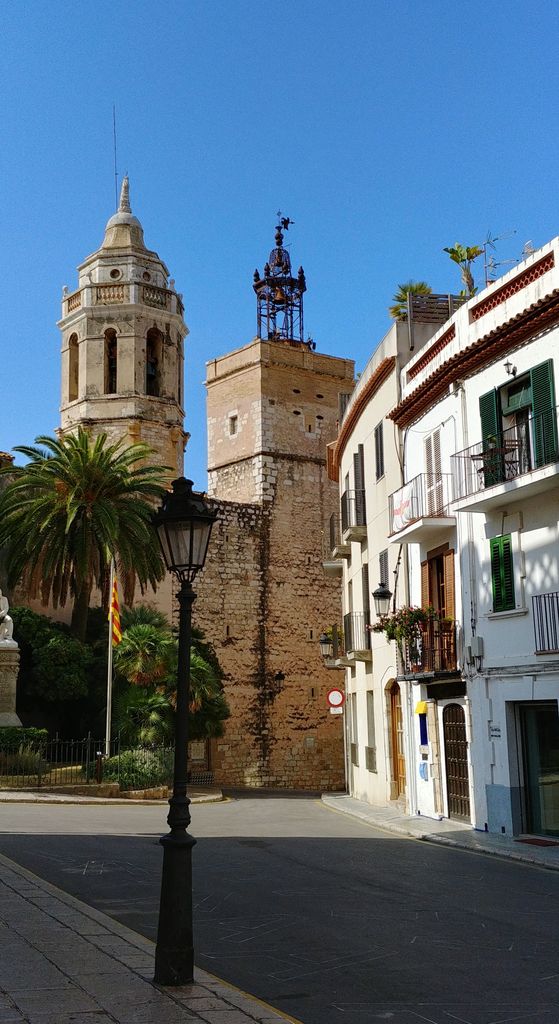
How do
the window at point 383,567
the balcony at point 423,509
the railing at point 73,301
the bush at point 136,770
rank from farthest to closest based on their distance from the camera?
1. the railing at point 73,301
2. the bush at point 136,770
3. the window at point 383,567
4. the balcony at point 423,509

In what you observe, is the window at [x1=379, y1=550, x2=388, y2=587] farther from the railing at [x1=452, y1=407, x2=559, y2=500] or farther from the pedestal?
the pedestal

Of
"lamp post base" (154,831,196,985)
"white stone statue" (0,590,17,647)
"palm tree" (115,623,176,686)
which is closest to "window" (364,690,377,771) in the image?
"palm tree" (115,623,176,686)

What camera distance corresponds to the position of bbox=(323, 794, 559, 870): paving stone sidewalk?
14.2m

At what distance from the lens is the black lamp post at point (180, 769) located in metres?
6.33

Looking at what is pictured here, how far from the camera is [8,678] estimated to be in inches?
1077

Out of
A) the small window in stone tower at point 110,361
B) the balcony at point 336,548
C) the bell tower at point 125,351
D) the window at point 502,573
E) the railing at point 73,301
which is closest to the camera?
the window at point 502,573

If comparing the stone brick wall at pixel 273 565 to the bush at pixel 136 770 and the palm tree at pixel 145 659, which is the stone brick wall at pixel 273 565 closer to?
the palm tree at pixel 145 659

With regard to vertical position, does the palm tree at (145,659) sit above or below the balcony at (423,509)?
below

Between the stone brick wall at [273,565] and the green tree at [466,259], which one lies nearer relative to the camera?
the green tree at [466,259]

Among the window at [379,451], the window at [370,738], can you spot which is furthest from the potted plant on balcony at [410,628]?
the window at [370,738]

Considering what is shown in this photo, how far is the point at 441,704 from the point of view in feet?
64.7

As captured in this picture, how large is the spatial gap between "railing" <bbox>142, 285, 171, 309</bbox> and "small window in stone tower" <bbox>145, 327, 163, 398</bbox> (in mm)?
1223

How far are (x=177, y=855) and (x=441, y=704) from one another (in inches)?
543

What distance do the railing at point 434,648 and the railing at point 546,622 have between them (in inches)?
118
